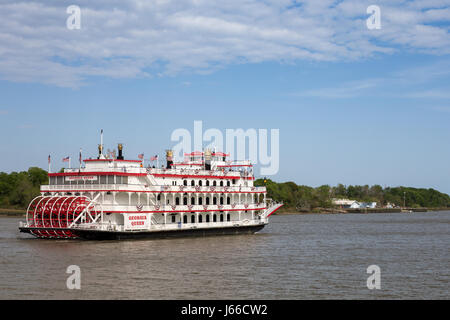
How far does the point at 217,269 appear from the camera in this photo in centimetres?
3281

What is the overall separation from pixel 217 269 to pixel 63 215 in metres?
17.8

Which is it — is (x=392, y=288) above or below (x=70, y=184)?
below

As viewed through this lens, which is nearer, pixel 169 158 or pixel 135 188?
pixel 135 188

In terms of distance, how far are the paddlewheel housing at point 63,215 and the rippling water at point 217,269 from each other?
2.95 feet

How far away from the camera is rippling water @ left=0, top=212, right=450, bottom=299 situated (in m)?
26.3

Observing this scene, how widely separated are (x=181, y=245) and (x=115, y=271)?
13232 millimetres

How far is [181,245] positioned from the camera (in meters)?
43.9
